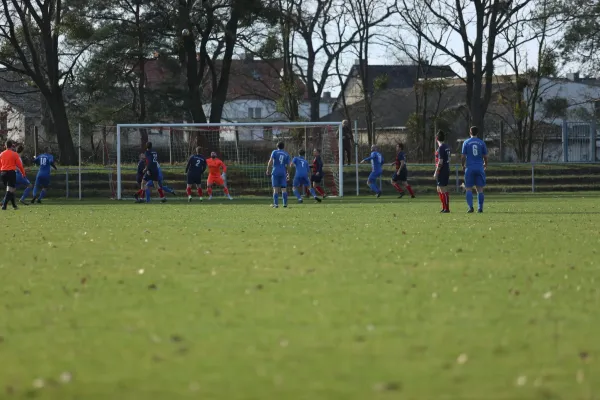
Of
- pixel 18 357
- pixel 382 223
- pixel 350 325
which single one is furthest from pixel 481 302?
pixel 382 223

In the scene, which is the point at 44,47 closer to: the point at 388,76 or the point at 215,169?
the point at 215,169

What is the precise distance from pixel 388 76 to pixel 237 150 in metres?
19.1

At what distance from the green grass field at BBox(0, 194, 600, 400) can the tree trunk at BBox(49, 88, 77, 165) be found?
32.7 m

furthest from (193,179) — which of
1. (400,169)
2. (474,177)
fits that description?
(474,177)

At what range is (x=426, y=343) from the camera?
23.8 ft

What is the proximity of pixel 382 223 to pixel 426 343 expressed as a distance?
14.2 m

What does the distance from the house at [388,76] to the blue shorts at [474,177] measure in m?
27.3

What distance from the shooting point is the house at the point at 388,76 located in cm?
6003

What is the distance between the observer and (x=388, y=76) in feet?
203

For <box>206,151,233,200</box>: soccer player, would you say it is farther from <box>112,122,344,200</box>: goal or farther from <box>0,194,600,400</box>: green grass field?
<box>0,194,600,400</box>: green grass field

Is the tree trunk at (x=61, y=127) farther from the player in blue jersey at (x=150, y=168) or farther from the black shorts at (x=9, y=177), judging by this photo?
the black shorts at (x=9, y=177)

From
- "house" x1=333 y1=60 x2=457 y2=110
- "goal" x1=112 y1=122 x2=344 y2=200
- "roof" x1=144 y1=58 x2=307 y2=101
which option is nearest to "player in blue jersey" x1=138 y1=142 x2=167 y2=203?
"goal" x1=112 y1=122 x2=344 y2=200

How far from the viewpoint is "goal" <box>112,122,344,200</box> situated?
43.8m

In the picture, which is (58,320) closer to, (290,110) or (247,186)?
(247,186)
